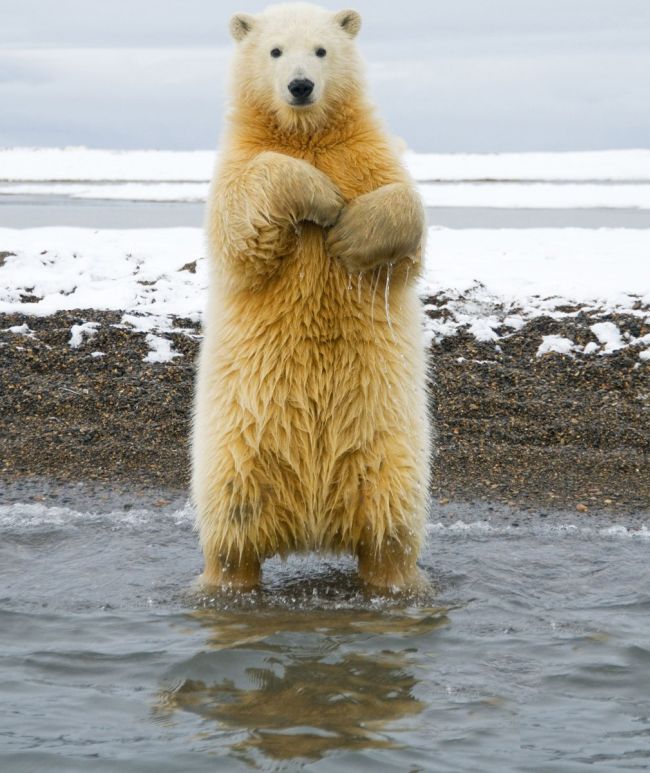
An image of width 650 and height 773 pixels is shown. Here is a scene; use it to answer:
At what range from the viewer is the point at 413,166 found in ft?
149

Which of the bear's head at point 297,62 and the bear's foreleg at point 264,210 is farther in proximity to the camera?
the bear's head at point 297,62

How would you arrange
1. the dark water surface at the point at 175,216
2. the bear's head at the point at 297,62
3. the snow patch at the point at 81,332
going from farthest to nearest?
the dark water surface at the point at 175,216 → the snow patch at the point at 81,332 → the bear's head at the point at 297,62

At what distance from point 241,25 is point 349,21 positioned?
50 cm

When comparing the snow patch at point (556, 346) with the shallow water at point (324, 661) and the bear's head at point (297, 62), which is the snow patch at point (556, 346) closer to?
the shallow water at point (324, 661)

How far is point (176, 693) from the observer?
4129mm

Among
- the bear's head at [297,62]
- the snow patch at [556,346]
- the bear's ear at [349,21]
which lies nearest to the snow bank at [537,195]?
the snow patch at [556,346]

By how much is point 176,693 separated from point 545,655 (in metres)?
1.45

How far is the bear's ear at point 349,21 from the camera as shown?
209 inches

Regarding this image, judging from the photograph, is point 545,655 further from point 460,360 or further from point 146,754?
point 460,360

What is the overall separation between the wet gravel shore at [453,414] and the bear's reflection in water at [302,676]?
232 cm

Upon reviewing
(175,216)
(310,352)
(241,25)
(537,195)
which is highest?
(537,195)

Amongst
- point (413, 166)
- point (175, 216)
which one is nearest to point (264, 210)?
point (175, 216)

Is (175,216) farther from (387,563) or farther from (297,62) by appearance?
(387,563)

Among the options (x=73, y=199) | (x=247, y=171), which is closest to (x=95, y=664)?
(x=247, y=171)
